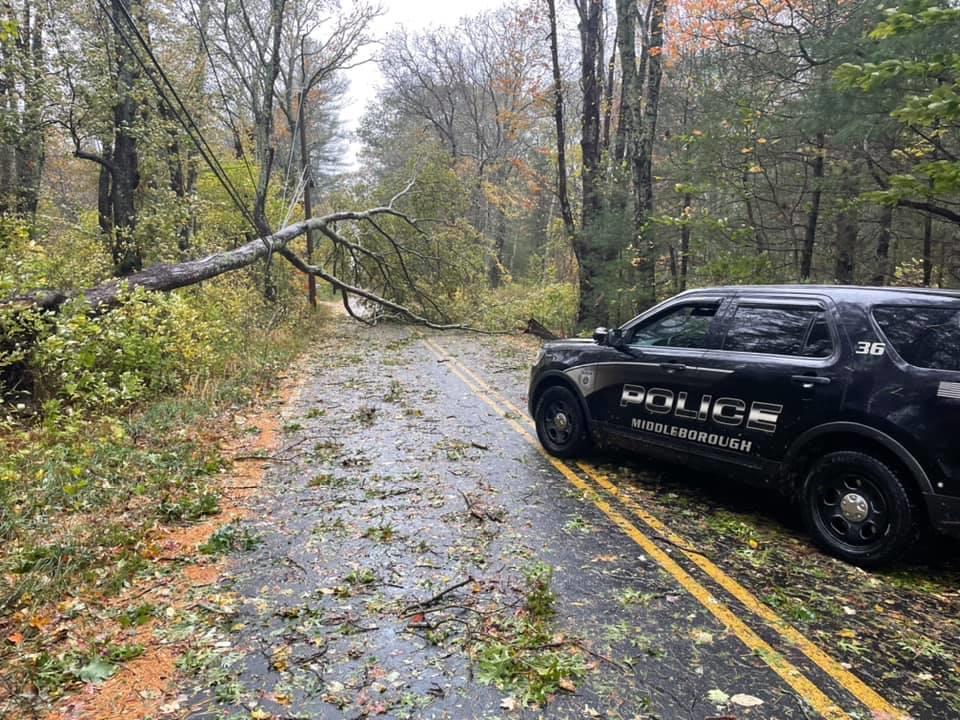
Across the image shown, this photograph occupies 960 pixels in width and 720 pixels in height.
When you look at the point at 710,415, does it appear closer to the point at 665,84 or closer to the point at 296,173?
the point at 665,84

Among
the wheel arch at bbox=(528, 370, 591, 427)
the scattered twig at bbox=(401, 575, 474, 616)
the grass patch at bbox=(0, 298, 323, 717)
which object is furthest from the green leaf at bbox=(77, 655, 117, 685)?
the wheel arch at bbox=(528, 370, 591, 427)

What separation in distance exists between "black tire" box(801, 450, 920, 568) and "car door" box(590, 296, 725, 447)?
116cm

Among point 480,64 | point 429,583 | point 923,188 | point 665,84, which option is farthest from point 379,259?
point 480,64

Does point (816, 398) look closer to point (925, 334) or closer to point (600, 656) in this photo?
point (925, 334)

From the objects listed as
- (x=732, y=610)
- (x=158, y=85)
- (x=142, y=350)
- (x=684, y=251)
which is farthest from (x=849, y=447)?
(x=158, y=85)

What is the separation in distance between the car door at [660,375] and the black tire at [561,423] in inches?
12.0

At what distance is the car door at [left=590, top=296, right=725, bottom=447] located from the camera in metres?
5.50

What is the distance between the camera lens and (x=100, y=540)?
452 centimetres

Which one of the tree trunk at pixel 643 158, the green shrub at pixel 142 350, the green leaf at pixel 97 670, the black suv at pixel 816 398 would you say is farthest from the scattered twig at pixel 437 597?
the tree trunk at pixel 643 158

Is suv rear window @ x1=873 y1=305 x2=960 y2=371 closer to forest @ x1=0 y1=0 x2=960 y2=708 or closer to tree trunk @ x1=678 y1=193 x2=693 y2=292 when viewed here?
forest @ x1=0 y1=0 x2=960 y2=708

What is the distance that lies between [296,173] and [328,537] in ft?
107

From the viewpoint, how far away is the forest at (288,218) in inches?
232

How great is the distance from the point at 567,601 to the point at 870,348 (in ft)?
8.87

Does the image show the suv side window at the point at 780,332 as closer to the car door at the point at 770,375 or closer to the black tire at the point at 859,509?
the car door at the point at 770,375
